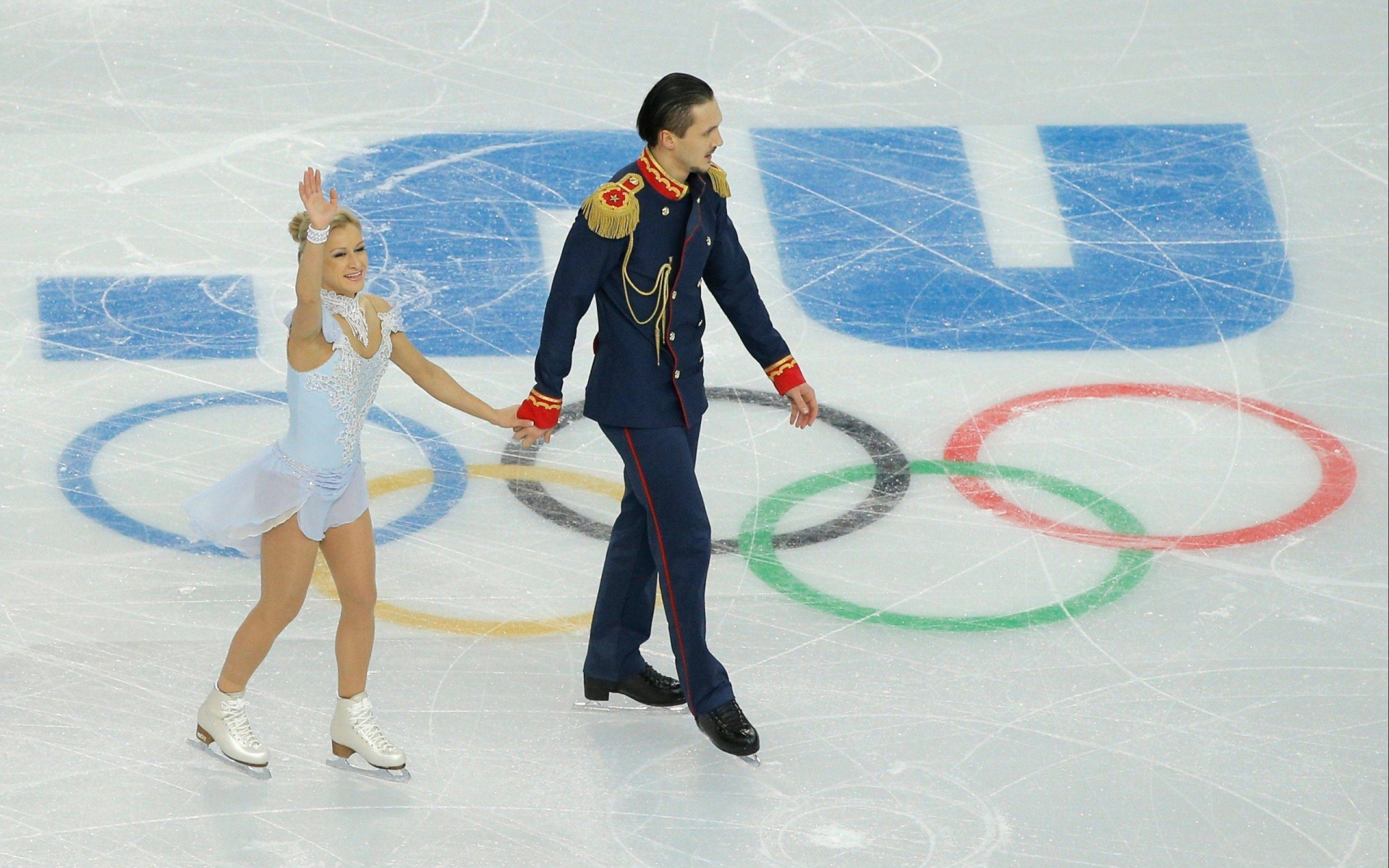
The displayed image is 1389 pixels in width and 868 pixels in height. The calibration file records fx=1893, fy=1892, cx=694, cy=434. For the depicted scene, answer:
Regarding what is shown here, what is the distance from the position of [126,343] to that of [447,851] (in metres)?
3.15

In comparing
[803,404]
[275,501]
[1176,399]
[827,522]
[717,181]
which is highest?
[717,181]

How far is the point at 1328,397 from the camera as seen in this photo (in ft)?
23.1

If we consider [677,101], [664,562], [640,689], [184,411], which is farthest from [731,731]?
[184,411]

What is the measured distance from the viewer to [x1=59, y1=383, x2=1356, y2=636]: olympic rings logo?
5.64m

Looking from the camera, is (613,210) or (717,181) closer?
(613,210)

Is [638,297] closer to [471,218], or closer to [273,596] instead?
[273,596]

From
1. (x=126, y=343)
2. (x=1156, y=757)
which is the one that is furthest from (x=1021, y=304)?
(x=126, y=343)

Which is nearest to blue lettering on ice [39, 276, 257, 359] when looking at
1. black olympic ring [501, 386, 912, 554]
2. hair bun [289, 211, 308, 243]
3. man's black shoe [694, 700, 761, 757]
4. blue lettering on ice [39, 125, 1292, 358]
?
blue lettering on ice [39, 125, 1292, 358]

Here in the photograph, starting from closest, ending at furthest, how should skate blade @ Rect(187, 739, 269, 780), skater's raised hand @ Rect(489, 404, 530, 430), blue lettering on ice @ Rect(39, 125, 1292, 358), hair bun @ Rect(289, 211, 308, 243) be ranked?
hair bun @ Rect(289, 211, 308, 243) < skate blade @ Rect(187, 739, 269, 780) < skater's raised hand @ Rect(489, 404, 530, 430) < blue lettering on ice @ Rect(39, 125, 1292, 358)

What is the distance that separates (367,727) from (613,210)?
1405 mm

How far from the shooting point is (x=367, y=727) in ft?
15.3

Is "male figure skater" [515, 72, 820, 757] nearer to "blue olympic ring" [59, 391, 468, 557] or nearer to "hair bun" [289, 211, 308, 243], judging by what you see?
"hair bun" [289, 211, 308, 243]

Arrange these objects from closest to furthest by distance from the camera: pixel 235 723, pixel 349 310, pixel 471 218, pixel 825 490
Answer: pixel 349 310, pixel 235 723, pixel 825 490, pixel 471 218

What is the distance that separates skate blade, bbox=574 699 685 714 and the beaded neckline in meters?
1.25
